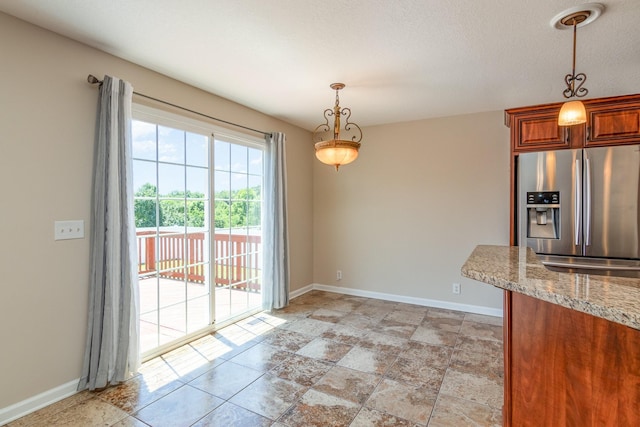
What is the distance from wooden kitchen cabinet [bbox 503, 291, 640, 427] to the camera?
3.47 feet

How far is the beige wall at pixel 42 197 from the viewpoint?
2.01 metres

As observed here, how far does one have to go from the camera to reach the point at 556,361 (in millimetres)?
1256

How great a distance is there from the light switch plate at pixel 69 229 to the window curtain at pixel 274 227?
6.71 ft

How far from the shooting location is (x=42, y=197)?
2.16 metres

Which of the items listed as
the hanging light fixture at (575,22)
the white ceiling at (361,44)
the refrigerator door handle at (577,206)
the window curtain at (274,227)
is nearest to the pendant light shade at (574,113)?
the hanging light fixture at (575,22)

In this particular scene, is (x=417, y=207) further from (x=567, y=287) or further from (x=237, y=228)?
(x=567, y=287)

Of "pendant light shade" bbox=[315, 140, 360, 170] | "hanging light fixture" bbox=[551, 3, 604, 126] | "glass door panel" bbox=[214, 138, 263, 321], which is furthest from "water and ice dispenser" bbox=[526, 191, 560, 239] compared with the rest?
"glass door panel" bbox=[214, 138, 263, 321]

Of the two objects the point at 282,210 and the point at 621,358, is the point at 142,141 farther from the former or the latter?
the point at 621,358

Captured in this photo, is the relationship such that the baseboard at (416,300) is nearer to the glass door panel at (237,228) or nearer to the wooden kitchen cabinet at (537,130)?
the glass door panel at (237,228)

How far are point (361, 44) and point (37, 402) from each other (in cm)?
333

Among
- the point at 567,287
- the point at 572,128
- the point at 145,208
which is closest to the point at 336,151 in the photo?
the point at 145,208

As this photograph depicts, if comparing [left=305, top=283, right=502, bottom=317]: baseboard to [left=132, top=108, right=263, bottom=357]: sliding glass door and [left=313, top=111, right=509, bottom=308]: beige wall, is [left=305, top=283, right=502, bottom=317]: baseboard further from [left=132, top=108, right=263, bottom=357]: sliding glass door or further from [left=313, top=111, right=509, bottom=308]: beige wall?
[left=132, top=108, right=263, bottom=357]: sliding glass door

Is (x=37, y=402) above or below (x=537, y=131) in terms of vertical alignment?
below

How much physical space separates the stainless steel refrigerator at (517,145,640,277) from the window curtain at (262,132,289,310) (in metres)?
2.73
